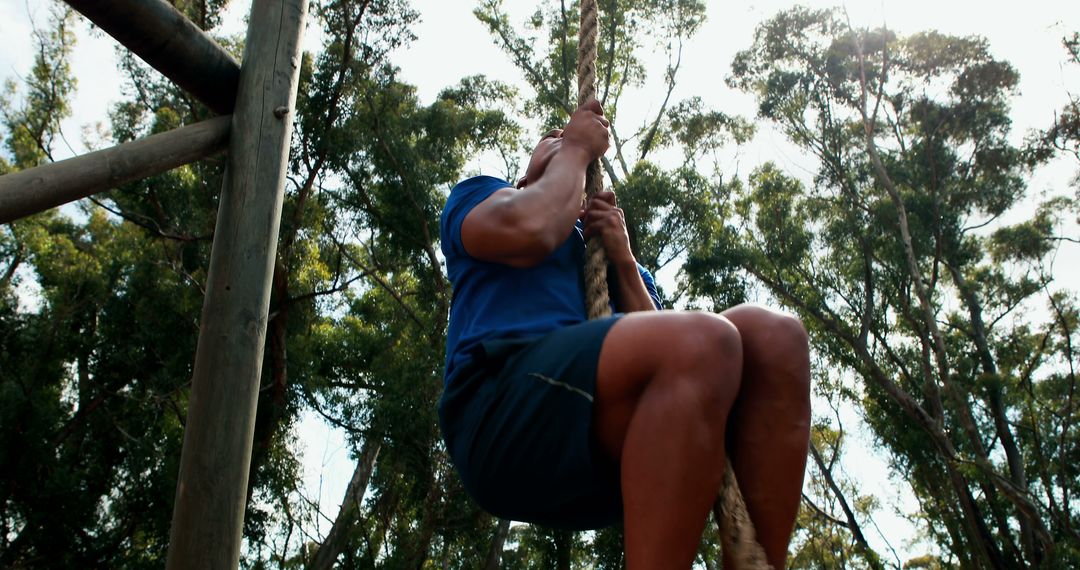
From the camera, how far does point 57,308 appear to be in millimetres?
10375

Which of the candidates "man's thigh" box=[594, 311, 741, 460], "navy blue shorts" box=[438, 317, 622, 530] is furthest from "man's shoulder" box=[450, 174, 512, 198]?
"man's thigh" box=[594, 311, 741, 460]

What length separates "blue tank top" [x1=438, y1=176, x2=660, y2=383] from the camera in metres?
1.25

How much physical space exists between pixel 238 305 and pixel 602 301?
1015mm

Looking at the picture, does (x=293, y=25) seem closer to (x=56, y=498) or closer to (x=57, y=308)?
(x=56, y=498)

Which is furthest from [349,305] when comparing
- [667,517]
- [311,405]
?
[667,517]

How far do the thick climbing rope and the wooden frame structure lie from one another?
33.0 inches

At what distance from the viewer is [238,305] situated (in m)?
1.98

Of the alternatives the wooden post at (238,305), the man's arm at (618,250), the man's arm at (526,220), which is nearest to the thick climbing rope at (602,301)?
the man's arm at (618,250)

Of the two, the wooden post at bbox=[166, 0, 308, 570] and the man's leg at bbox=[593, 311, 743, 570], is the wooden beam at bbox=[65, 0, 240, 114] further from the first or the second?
the man's leg at bbox=[593, 311, 743, 570]

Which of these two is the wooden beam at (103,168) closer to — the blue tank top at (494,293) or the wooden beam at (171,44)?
the wooden beam at (171,44)

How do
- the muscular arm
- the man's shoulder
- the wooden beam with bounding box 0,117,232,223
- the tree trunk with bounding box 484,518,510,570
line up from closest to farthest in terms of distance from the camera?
the muscular arm → the man's shoulder → the wooden beam with bounding box 0,117,232,223 → the tree trunk with bounding box 484,518,510,570

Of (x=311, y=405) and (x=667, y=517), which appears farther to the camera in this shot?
(x=311, y=405)

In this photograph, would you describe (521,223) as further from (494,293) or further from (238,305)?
(238,305)

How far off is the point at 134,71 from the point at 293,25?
834 centimetres
